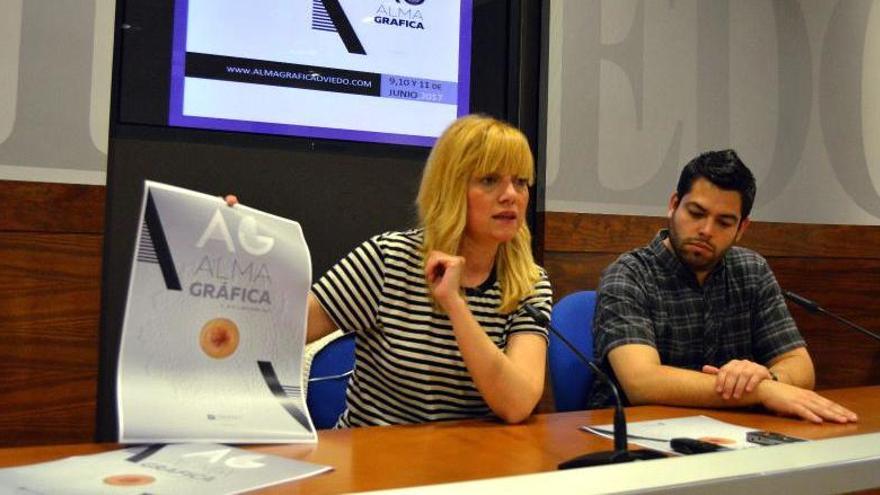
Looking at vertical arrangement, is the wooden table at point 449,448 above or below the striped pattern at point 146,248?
below

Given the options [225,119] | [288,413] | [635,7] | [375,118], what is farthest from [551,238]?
[288,413]

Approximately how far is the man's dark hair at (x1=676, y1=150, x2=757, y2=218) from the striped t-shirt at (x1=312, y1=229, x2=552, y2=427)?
2.24 ft

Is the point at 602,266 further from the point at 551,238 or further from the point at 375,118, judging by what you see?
the point at 375,118

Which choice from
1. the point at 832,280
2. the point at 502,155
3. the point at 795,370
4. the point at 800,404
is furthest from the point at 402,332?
A: the point at 832,280

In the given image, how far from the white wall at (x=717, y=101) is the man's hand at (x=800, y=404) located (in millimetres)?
1627

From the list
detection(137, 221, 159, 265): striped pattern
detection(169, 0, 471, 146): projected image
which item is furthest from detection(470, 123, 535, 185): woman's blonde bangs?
detection(169, 0, 471, 146): projected image

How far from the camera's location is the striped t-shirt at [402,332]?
1723 millimetres

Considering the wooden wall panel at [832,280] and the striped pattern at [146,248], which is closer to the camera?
the striped pattern at [146,248]

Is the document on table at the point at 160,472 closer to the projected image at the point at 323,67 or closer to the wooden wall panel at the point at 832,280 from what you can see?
the projected image at the point at 323,67

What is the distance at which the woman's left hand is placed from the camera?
5.17 feet

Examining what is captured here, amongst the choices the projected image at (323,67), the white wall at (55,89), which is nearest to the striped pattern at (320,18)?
the projected image at (323,67)

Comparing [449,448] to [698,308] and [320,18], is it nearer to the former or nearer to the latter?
[698,308]

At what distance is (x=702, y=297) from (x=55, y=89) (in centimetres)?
200

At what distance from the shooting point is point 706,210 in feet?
7.14
